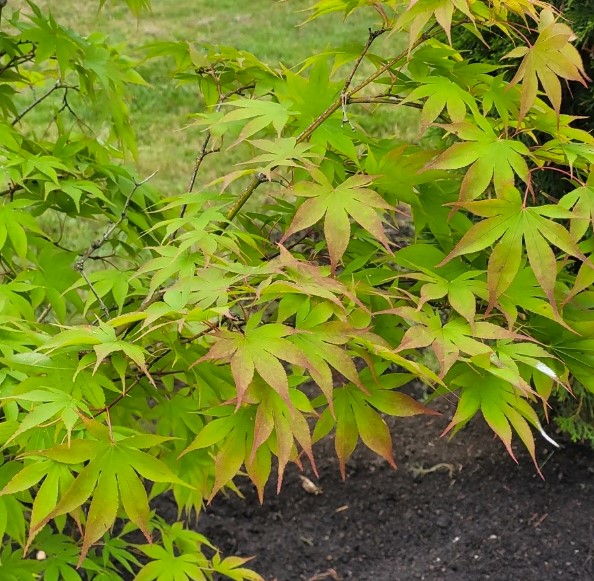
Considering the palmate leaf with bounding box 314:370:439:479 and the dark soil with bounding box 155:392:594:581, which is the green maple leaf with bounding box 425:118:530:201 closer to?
the palmate leaf with bounding box 314:370:439:479

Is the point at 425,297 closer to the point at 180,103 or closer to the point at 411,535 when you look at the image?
the point at 411,535

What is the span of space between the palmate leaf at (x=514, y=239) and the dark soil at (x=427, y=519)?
5.94 feet

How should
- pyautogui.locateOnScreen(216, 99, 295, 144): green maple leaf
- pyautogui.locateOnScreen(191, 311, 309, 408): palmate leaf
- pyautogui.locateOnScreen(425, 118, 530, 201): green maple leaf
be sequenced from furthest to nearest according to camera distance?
1. pyautogui.locateOnScreen(216, 99, 295, 144): green maple leaf
2. pyautogui.locateOnScreen(425, 118, 530, 201): green maple leaf
3. pyautogui.locateOnScreen(191, 311, 309, 408): palmate leaf

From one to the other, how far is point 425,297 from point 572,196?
0.99ft

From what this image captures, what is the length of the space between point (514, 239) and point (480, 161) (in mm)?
144

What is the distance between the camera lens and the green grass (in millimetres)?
5410

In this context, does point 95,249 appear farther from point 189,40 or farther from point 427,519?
point 189,40

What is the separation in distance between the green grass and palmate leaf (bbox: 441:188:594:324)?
145 inches

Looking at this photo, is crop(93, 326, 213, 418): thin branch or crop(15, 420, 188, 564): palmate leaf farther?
crop(93, 326, 213, 418): thin branch

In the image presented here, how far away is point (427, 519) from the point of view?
9.37 ft

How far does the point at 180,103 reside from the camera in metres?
6.27

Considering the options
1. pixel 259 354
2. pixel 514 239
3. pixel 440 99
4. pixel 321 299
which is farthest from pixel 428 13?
pixel 259 354

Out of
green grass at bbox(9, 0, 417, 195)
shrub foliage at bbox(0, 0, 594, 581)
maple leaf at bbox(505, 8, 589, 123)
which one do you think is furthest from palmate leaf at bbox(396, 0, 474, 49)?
green grass at bbox(9, 0, 417, 195)

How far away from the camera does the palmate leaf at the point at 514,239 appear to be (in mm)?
1107
